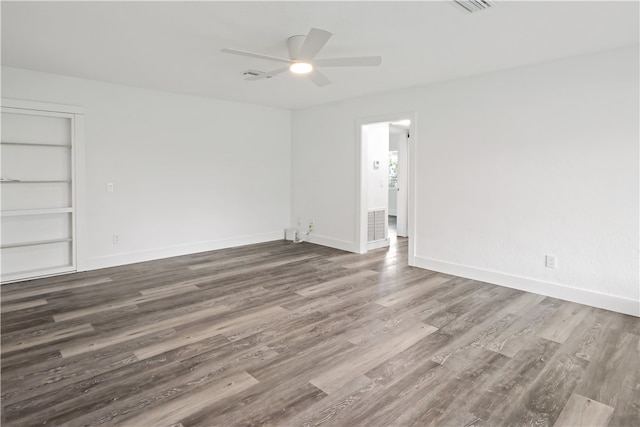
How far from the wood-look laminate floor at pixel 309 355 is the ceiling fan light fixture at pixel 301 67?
227 cm

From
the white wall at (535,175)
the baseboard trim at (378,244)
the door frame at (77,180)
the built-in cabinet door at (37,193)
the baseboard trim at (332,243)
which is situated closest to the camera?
the white wall at (535,175)

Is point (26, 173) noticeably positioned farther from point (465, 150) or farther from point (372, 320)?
point (465, 150)

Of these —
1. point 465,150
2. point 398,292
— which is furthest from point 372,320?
point 465,150

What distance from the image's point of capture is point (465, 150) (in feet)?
15.1

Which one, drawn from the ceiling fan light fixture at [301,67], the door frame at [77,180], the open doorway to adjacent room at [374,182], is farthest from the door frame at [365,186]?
the door frame at [77,180]

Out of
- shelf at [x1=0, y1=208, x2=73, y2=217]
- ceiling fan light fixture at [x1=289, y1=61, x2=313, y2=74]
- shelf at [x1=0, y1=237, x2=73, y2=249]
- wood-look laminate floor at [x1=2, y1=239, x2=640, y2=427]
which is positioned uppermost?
ceiling fan light fixture at [x1=289, y1=61, x2=313, y2=74]

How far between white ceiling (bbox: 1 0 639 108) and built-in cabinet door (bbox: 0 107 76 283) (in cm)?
72

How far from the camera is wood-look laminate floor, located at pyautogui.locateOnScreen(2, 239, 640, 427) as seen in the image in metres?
Answer: 2.07

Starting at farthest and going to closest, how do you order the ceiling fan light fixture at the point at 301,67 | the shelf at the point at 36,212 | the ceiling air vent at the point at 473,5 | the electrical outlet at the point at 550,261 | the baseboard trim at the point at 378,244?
the baseboard trim at the point at 378,244
the shelf at the point at 36,212
the electrical outlet at the point at 550,261
the ceiling fan light fixture at the point at 301,67
the ceiling air vent at the point at 473,5

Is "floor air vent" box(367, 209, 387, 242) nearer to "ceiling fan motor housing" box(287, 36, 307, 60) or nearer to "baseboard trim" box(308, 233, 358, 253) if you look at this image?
"baseboard trim" box(308, 233, 358, 253)

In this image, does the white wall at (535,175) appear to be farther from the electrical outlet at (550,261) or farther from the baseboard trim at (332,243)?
the baseboard trim at (332,243)

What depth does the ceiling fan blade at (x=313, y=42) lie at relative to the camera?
264 cm

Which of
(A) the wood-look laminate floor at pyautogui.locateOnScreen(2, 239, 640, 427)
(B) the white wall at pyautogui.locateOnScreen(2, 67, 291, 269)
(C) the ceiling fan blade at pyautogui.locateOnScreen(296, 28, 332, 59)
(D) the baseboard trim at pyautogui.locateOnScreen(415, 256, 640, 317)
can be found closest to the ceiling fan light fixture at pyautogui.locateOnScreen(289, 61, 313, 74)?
(C) the ceiling fan blade at pyautogui.locateOnScreen(296, 28, 332, 59)

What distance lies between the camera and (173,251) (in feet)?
18.8
